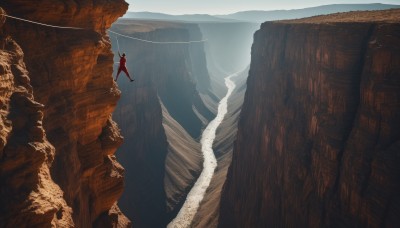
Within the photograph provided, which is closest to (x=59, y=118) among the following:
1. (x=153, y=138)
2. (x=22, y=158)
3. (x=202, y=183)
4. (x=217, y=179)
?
(x=22, y=158)

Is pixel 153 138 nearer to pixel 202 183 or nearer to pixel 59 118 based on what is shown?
pixel 202 183

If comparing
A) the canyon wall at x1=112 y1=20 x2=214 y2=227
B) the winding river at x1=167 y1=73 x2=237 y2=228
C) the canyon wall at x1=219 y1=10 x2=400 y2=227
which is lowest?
the winding river at x1=167 y1=73 x2=237 y2=228

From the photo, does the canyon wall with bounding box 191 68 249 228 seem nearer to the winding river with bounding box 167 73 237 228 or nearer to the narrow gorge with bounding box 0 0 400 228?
the narrow gorge with bounding box 0 0 400 228

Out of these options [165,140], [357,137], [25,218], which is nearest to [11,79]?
[25,218]

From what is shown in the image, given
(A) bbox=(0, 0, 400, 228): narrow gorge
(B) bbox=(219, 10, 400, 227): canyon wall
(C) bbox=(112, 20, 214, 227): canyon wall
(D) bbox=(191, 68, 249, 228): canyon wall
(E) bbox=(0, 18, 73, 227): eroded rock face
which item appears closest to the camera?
(E) bbox=(0, 18, 73, 227): eroded rock face

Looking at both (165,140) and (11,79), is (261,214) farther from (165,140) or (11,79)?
(165,140)

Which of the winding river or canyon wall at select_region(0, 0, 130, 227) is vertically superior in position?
canyon wall at select_region(0, 0, 130, 227)

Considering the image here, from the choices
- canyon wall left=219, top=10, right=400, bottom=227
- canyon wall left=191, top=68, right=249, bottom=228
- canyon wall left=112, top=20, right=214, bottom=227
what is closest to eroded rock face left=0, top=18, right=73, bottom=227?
canyon wall left=219, top=10, right=400, bottom=227

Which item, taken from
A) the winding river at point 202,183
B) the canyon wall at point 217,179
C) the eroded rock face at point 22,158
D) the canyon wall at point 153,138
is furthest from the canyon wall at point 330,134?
the eroded rock face at point 22,158
